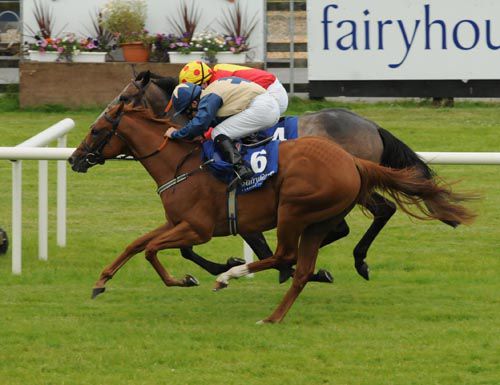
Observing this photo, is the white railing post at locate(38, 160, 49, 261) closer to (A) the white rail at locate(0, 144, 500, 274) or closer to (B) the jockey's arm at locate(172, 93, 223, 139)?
(A) the white rail at locate(0, 144, 500, 274)

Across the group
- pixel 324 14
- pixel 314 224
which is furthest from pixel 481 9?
pixel 314 224

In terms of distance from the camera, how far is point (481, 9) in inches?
598

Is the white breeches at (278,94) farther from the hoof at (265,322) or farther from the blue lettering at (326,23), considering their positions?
the blue lettering at (326,23)

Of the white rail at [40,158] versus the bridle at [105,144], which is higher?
the bridle at [105,144]

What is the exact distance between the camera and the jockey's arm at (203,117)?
757cm

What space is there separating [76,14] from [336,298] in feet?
29.0

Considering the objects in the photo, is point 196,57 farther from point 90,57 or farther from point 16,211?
point 16,211

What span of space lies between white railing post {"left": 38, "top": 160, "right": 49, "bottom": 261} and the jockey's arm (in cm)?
175

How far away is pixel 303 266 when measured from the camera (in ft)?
24.8

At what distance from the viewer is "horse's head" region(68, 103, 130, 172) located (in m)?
7.79

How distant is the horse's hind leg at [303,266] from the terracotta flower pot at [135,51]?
8.34 metres

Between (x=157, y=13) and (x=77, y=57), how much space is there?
45.3 inches

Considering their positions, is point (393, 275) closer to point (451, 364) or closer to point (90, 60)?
point (451, 364)

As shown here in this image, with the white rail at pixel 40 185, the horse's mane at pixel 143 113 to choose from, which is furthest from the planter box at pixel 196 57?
the horse's mane at pixel 143 113
